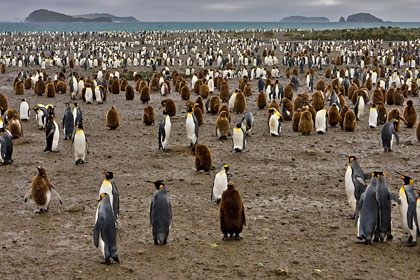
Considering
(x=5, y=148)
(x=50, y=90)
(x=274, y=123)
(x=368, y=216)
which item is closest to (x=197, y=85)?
(x=50, y=90)

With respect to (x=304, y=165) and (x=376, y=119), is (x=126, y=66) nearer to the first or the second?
(x=376, y=119)

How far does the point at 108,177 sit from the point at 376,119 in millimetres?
Result: 8982

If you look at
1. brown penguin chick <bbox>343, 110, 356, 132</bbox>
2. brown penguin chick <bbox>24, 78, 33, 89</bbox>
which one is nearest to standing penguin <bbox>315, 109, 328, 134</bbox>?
brown penguin chick <bbox>343, 110, 356, 132</bbox>

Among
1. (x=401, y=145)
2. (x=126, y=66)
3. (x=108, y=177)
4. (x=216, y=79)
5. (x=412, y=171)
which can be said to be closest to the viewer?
(x=108, y=177)

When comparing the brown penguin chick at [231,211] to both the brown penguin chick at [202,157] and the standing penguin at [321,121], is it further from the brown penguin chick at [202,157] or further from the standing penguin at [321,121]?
the standing penguin at [321,121]

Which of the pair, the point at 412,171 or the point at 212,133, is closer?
the point at 412,171

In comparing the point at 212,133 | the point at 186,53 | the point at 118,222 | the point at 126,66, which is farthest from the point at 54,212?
the point at 186,53

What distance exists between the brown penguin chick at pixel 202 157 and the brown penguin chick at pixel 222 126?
2.68 metres

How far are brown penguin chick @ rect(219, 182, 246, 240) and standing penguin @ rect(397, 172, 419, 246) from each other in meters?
2.09

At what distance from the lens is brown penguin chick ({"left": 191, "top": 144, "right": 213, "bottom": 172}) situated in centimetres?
898

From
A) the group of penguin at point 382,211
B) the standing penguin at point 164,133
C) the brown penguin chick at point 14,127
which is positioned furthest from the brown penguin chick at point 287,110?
the group of penguin at point 382,211

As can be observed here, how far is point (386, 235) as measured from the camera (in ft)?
19.9

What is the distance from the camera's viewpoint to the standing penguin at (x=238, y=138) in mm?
10352

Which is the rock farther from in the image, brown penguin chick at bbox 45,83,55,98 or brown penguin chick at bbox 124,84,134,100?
brown penguin chick at bbox 45,83,55,98
